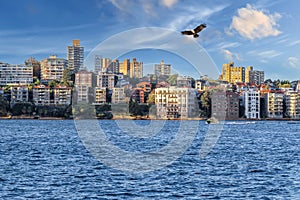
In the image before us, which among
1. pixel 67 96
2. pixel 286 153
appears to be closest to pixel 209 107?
pixel 67 96

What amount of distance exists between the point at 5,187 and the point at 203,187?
263 inches

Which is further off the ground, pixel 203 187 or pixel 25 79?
pixel 25 79

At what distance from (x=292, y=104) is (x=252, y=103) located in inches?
465

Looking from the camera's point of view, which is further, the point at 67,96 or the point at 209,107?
the point at 67,96

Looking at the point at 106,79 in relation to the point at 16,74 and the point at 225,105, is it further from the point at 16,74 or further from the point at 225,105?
the point at 16,74

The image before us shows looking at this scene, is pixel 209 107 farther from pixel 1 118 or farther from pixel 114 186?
pixel 114 186

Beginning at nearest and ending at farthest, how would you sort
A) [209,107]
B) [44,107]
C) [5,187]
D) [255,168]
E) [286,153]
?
[5,187] → [255,168] → [286,153] → [209,107] → [44,107]

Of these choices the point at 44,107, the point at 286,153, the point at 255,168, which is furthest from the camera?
the point at 44,107

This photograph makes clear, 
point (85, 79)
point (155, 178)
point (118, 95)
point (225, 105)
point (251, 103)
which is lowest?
point (155, 178)

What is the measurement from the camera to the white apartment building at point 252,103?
113875 mm

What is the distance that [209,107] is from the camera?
355 ft

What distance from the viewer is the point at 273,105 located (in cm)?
11925

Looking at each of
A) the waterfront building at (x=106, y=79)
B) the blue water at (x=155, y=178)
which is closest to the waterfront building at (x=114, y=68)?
the waterfront building at (x=106, y=79)

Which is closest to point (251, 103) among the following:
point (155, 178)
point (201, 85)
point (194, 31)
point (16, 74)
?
point (201, 85)
